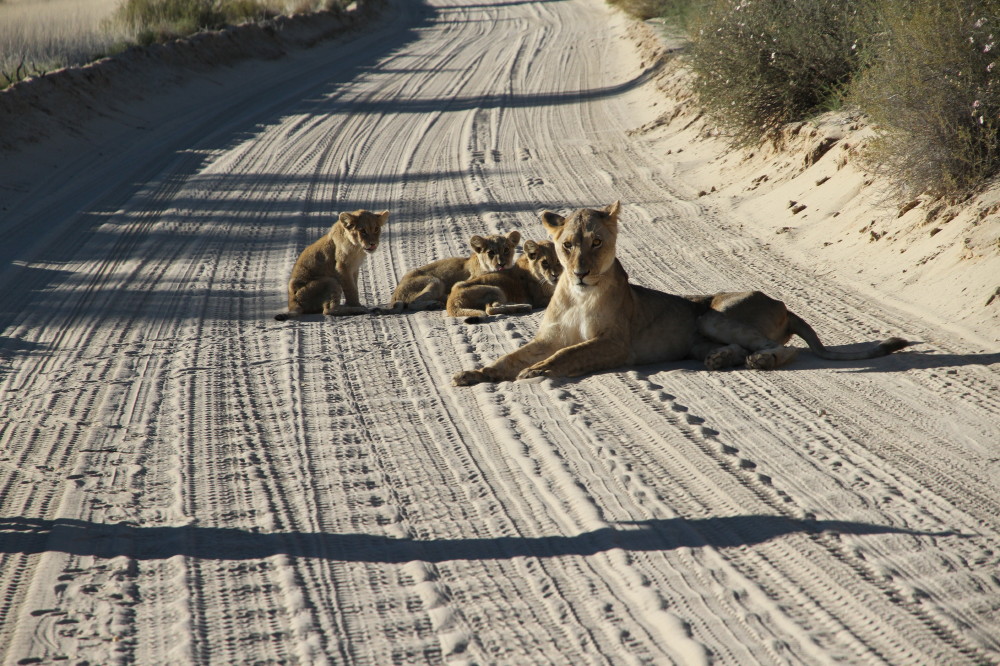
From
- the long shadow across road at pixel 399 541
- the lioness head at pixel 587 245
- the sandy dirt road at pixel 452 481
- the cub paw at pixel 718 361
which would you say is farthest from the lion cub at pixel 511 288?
the long shadow across road at pixel 399 541

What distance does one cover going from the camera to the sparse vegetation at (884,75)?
29.6 ft

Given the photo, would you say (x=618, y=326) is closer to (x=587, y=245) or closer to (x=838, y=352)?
(x=587, y=245)

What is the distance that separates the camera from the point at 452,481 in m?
5.29

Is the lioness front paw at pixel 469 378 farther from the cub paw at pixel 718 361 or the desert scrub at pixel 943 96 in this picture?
the desert scrub at pixel 943 96

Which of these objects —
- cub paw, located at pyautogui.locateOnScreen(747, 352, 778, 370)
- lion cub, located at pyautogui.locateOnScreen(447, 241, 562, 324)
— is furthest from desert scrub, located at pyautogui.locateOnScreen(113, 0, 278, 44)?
cub paw, located at pyautogui.locateOnScreen(747, 352, 778, 370)

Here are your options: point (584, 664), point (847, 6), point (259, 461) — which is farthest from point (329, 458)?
point (847, 6)

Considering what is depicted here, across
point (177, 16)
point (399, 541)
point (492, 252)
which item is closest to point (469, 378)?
point (399, 541)

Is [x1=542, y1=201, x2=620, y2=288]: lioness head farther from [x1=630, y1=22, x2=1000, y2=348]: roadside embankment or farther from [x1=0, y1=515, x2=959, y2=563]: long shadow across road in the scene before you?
[x1=630, y1=22, x2=1000, y2=348]: roadside embankment

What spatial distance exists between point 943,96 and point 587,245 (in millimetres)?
4609

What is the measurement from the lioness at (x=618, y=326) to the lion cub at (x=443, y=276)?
1.95m

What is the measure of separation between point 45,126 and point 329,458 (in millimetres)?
14091

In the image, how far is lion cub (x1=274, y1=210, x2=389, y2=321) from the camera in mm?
9008

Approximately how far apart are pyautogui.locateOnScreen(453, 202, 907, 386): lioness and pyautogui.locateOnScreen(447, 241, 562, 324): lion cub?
1.50m

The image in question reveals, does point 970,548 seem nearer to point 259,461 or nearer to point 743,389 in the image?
point 743,389
